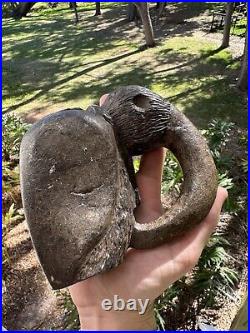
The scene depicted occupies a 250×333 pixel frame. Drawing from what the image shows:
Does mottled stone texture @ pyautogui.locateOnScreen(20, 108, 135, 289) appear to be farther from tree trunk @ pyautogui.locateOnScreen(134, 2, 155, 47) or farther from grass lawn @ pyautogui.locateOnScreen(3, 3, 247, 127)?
tree trunk @ pyautogui.locateOnScreen(134, 2, 155, 47)

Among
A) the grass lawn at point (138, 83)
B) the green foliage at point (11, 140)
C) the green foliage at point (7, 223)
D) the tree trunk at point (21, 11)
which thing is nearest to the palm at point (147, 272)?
the grass lawn at point (138, 83)

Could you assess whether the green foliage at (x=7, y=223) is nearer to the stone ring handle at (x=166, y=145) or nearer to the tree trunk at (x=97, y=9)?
the stone ring handle at (x=166, y=145)

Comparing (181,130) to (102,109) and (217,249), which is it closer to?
(102,109)

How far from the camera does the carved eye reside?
7.19ft

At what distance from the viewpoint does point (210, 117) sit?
20.0 ft

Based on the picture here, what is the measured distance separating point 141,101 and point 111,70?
6471mm

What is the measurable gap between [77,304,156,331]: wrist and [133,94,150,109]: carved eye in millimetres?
1148

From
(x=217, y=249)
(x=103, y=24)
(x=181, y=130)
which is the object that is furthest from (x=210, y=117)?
(x=103, y=24)

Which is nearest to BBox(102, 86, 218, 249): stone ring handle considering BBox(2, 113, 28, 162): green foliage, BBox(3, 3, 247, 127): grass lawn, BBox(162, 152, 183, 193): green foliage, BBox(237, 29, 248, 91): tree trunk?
BBox(162, 152, 183, 193): green foliage

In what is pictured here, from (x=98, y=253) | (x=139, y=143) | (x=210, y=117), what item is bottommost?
(x=210, y=117)

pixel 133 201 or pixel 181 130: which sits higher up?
pixel 181 130

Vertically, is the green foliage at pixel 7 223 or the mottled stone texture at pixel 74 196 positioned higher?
the mottled stone texture at pixel 74 196

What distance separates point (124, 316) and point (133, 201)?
0.62m

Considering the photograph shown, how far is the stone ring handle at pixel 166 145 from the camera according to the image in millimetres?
2062
